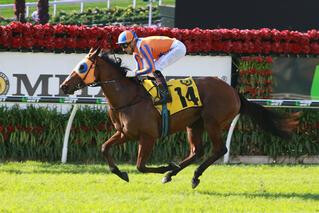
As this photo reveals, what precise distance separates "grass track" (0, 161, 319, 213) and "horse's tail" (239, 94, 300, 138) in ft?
1.68

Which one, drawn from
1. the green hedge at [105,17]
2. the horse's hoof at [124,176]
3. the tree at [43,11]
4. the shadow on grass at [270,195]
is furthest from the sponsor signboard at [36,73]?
the green hedge at [105,17]

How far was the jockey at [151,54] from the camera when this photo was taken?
8344mm

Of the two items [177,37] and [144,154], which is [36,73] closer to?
[177,37]

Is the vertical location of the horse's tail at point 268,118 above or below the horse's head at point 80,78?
below

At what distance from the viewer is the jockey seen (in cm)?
834

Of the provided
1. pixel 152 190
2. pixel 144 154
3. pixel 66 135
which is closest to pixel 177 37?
pixel 66 135

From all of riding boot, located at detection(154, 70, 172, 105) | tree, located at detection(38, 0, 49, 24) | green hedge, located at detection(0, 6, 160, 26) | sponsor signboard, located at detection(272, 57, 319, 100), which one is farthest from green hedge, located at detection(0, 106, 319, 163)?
green hedge, located at detection(0, 6, 160, 26)

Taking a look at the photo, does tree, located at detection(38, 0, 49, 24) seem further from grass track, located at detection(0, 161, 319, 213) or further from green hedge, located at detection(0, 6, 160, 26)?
green hedge, located at detection(0, 6, 160, 26)

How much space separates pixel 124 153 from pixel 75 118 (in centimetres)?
76

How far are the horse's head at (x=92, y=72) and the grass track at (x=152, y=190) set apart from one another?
955 mm

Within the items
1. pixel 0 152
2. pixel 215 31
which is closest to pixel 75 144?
pixel 0 152

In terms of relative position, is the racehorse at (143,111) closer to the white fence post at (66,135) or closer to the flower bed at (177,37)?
the white fence post at (66,135)

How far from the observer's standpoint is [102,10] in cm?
2561

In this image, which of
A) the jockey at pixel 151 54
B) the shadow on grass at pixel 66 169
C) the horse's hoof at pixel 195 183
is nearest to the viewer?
the horse's hoof at pixel 195 183
